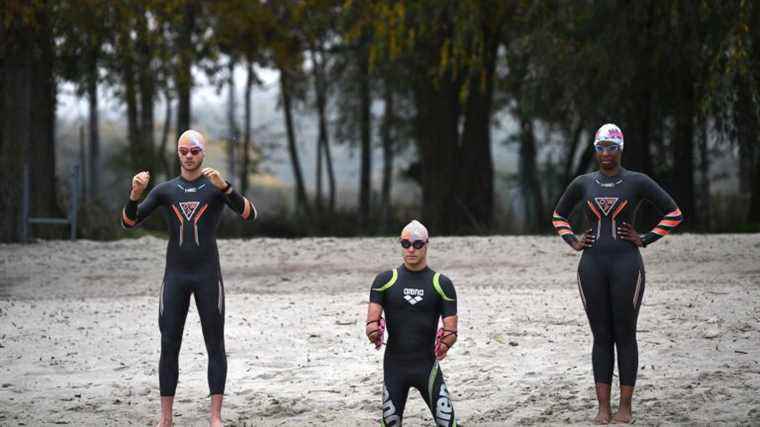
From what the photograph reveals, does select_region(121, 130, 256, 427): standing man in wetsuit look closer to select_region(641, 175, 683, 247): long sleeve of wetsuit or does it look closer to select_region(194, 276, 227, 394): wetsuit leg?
select_region(194, 276, 227, 394): wetsuit leg

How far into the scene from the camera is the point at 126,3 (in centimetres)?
2359

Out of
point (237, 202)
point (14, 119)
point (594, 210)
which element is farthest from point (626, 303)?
point (14, 119)

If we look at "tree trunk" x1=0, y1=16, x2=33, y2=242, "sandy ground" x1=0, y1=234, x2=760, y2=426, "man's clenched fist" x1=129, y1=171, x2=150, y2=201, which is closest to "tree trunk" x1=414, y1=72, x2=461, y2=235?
"sandy ground" x1=0, y1=234, x2=760, y2=426

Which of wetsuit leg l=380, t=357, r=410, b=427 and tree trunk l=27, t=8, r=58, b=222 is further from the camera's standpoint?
tree trunk l=27, t=8, r=58, b=222

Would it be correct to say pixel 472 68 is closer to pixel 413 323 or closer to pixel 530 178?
pixel 530 178

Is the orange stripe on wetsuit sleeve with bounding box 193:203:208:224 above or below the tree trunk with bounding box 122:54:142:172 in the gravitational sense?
below

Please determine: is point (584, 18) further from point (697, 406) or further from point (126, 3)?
point (697, 406)

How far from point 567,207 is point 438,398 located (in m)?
2.09

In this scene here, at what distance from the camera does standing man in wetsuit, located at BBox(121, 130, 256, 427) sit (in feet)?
27.6

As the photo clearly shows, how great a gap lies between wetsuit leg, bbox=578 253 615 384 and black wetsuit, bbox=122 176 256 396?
2.47 m

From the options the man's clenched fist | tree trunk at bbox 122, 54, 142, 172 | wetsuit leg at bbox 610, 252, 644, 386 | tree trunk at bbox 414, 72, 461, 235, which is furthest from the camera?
tree trunk at bbox 122, 54, 142, 172

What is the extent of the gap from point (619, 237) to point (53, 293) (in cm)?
1041

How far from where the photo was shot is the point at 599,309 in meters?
8.44

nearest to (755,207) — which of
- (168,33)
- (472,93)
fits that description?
(472,93)
